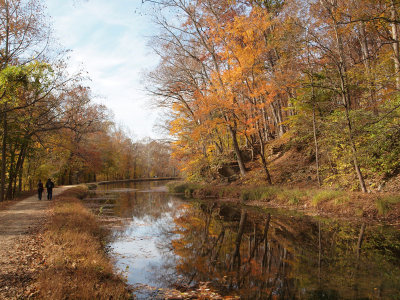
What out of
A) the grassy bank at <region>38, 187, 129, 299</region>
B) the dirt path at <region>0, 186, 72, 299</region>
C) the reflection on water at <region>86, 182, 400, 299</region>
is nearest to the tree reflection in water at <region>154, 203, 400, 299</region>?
the reflection on water at <region>86, 182, 400, 299</region>

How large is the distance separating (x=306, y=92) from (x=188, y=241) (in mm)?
11637

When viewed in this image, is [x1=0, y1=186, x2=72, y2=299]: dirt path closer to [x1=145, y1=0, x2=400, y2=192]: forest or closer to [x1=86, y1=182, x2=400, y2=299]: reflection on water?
[x1=86, y1=182, x2=400, y2=299]: reflection on water

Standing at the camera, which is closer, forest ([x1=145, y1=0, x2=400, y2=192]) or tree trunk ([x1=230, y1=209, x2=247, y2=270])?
tree trunk ([x1=230, y1=209, x2=247, y2=270])

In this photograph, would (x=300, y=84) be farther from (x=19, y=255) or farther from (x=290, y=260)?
(x=19, y=255)

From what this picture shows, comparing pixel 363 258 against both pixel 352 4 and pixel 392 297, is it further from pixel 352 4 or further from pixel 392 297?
pixel 352 4

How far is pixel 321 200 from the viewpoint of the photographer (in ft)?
42.9

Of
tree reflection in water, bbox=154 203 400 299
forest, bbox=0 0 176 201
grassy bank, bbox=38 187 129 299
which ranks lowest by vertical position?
tree reflection in water, bbox=154 203 400 299

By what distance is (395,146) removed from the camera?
12.3 meters

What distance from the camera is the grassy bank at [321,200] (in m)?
10.3

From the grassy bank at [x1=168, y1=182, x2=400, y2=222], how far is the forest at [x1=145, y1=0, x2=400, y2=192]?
3.97 feet

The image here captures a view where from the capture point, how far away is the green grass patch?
10.1 metres

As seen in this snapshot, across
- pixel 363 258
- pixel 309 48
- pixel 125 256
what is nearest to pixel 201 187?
pixel 309 48

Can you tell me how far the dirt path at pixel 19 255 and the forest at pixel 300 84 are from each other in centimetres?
975

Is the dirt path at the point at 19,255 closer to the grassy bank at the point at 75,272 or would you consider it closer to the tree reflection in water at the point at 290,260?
the grassy bank at the point at 75,272
